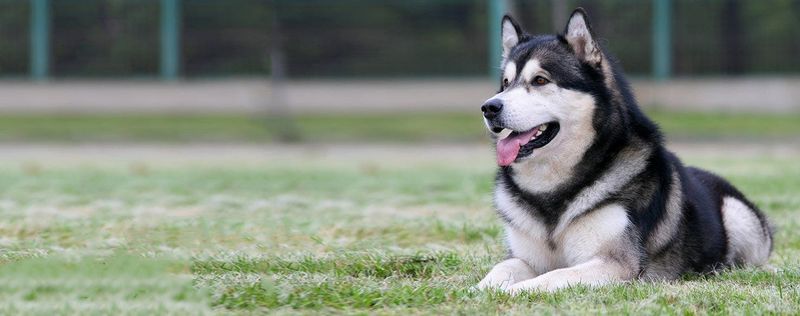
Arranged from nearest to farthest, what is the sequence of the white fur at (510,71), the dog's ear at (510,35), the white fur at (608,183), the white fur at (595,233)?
the white fur at (595,233) → the white fur at (608,183) → the white fur at (510,71) → the dog's ear at (510,35)

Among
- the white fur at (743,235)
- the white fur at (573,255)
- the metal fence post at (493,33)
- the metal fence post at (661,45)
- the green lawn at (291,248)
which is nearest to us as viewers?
the green lawn at (291,248)

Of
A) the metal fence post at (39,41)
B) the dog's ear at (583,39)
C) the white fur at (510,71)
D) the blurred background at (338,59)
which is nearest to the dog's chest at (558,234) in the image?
the white fur at (510,71)

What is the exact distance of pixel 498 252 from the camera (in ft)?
25.9

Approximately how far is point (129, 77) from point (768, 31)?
15111 millimetres

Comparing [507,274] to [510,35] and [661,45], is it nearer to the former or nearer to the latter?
[510,35]

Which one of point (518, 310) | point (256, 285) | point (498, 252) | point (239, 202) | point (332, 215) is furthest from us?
point (239, 202)

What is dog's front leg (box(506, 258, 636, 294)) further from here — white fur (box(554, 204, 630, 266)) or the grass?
the grass

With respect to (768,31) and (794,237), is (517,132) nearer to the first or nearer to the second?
(794,237)

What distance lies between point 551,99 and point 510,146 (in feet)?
1.14

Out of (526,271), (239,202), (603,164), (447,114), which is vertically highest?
(603,164)

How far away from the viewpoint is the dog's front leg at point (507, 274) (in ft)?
20.4

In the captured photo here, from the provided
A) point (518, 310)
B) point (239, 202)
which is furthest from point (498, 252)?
point (239, 202)

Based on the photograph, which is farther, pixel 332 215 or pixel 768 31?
pixel 768 31

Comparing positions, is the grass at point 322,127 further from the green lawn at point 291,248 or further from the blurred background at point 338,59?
the green lawn at point 291,248
